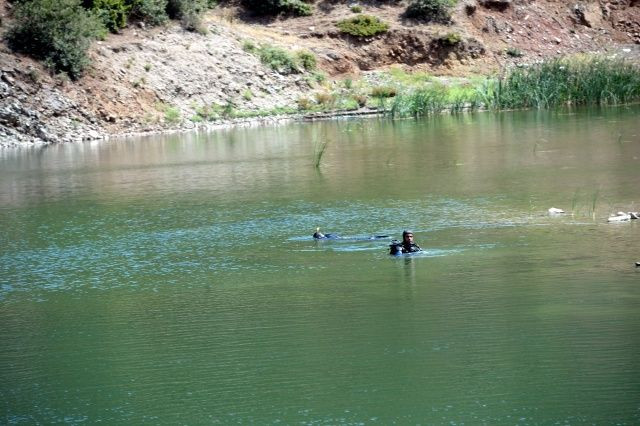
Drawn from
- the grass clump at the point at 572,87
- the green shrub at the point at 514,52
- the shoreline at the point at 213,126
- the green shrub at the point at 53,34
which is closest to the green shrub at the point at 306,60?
the shoreline at the point at 213,126

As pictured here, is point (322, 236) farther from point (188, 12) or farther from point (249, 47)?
point (188, 12)

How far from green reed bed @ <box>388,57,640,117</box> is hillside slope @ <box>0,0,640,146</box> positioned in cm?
813

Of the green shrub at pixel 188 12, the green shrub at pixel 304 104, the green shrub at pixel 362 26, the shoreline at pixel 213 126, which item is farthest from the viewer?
the green shrub at pixel 362 26

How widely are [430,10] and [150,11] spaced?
1979 centimetres

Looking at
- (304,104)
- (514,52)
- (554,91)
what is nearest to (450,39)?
(514,52)

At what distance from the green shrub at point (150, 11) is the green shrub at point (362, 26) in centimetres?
1228

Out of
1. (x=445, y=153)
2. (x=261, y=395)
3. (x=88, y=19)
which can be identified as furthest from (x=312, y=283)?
(x=88, y=19)

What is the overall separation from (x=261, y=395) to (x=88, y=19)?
48258 mm

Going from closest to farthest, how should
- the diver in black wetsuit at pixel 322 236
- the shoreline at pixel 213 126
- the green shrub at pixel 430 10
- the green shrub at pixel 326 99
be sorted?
the diver in black wetsuit at pixel 322 236 < the shoreline at pixel 213 126 < the green shrub at pixel 326 99 < the green shrub at pixel 430 10

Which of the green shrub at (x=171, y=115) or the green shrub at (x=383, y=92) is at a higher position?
the green shrub at (x=383, y=92)

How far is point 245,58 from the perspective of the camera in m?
68.1

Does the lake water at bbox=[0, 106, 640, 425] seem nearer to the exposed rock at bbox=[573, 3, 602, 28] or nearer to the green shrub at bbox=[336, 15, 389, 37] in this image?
the green shrub at bbox=[336, 15, 389, 37]

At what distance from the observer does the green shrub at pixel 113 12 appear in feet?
215

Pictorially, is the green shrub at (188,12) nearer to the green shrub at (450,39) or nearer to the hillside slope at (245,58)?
the hillside slope at (245,58)
